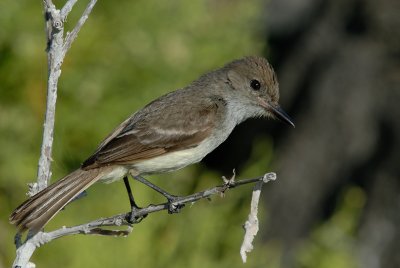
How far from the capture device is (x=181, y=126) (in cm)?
491

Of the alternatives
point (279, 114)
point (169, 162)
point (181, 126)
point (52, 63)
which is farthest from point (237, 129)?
point (52, 63)

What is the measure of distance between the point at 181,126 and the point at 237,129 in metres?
5.46

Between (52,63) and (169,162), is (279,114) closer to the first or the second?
(169,162)

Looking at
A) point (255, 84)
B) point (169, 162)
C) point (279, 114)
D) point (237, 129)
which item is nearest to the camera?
point (169, 162)

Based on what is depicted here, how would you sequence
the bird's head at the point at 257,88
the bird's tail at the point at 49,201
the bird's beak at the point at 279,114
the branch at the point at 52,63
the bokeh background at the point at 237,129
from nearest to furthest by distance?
the branch at the point at 52,63
the bird's tail at the point at 49,201
the bird's beak at the point at 279,114
the bird's head at the point at 257,88
the bokeh background at the point at 237,129

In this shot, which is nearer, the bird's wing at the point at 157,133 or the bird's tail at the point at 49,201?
the bird's tail at the point at 49,201

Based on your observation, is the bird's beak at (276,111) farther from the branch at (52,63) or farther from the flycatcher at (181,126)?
the branch at (52,63)

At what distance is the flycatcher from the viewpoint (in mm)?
4508

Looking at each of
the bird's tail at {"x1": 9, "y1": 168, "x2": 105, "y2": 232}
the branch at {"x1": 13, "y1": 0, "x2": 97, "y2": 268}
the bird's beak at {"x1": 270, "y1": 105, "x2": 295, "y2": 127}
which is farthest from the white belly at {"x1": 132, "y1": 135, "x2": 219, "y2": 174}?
the branch at {"x1": 13, "y1": 0, "x2": 97, "y2": 268}

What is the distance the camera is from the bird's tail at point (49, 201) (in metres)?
3.61

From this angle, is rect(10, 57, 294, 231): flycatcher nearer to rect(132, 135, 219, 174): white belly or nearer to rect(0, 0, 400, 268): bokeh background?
rect(132, 135, 219, 174): white belly

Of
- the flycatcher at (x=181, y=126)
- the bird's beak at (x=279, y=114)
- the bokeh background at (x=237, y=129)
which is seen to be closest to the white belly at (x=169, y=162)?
the flycatcher at (x=181, y=126)

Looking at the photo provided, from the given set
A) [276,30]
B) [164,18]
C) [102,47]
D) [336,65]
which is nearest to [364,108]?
[336,65]

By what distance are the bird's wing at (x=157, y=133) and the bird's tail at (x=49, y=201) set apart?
0.53 ft
